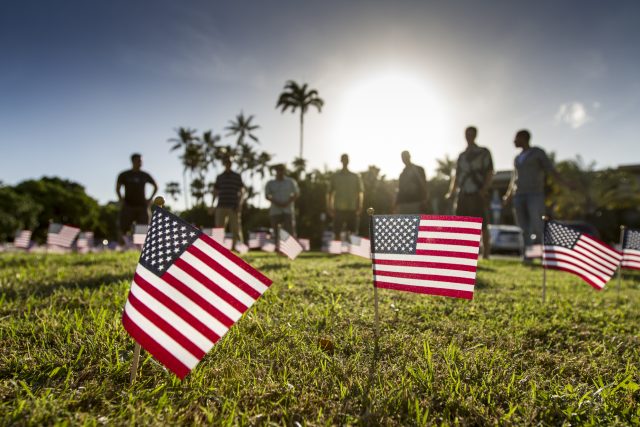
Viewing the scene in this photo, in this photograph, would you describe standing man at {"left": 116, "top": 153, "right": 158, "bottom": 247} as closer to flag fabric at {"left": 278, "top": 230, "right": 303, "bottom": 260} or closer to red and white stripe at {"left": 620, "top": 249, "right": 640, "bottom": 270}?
flag fabric at {"left": 278, "top": 230, "right": 303, "bottom": 260}

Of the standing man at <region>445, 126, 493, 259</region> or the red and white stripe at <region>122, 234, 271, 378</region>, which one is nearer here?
the red and white stripe at <region>122, 234, 271, 378</region>

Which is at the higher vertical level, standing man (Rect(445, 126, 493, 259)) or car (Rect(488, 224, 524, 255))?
standing man (Rect(445, 126, 493, 259))

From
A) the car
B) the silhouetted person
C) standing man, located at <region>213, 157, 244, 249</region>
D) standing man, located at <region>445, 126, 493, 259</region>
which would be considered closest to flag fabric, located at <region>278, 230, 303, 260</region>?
the silhouetted person

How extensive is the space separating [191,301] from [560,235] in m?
4.62

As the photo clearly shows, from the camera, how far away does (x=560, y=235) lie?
5.06 meters

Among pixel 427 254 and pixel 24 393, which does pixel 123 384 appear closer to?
pixel 24 393

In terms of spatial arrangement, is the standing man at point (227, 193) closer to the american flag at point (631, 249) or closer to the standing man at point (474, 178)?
the standing man at point (474, 178)

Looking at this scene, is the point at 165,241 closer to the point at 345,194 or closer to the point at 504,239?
the point at 345,194

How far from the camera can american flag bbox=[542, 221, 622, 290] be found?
16.0 ft

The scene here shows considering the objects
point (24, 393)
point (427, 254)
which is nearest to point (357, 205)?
point (427, 254)

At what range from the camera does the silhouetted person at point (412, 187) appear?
25.2ft

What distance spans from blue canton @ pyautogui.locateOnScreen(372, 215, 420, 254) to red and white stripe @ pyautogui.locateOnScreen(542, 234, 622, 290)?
2.58 meters

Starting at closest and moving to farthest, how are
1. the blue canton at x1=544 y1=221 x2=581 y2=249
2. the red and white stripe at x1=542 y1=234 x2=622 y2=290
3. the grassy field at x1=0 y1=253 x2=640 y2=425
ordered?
1. the grassy field at x1=0 y1=253 x2=640 y2=425
2. the red and white stripe at x1=542 y1=234 x2=622 y2=290
3. the blue canton at x1=544 y1=221 x2=581 y2=249

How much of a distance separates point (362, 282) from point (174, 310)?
3.73 meters
